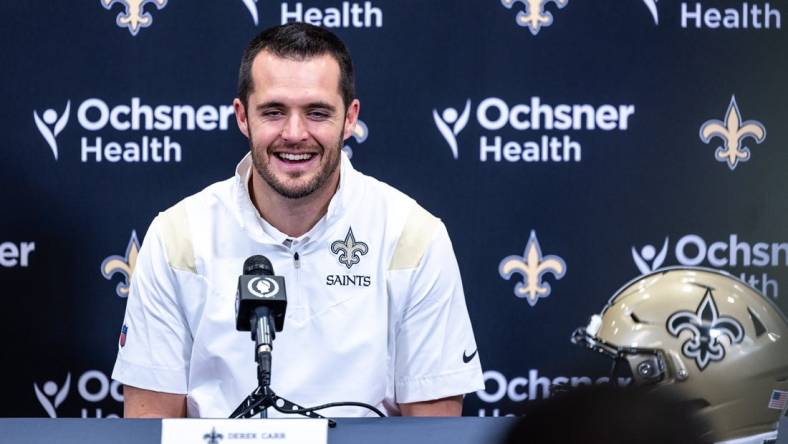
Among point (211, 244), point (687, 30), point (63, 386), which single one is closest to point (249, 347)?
point (211, 244)

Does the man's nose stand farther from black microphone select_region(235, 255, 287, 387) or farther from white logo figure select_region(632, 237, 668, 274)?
white logo figure select_region(632, 237, 668, 274)

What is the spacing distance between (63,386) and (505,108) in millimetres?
1673

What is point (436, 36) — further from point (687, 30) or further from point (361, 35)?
point (687, 30)

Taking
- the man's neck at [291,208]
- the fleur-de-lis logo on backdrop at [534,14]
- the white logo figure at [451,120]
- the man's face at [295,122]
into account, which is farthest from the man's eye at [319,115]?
the fleur-de-lis logo on backdrop at [534,14]

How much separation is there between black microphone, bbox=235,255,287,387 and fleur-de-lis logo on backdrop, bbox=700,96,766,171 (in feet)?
6.67

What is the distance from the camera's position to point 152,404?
2.62 meters

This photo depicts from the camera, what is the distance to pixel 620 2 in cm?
348

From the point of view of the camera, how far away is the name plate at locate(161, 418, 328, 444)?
5.77ft

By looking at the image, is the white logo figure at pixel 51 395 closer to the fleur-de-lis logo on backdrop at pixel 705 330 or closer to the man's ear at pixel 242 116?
the man's ear at pixel 242 116

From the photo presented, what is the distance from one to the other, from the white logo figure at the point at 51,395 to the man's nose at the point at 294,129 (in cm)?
137

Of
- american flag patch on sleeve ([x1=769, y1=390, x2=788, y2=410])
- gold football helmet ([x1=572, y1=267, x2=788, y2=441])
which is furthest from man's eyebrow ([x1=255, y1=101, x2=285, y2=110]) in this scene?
american flag patch on sleeve ([x1=769, y1=390, x2=788, y2=410])

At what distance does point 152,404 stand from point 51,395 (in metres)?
1.04

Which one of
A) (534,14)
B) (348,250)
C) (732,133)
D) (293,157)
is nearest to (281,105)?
(293,157)

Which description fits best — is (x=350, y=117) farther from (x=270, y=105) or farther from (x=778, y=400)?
(x=778, y=400)
